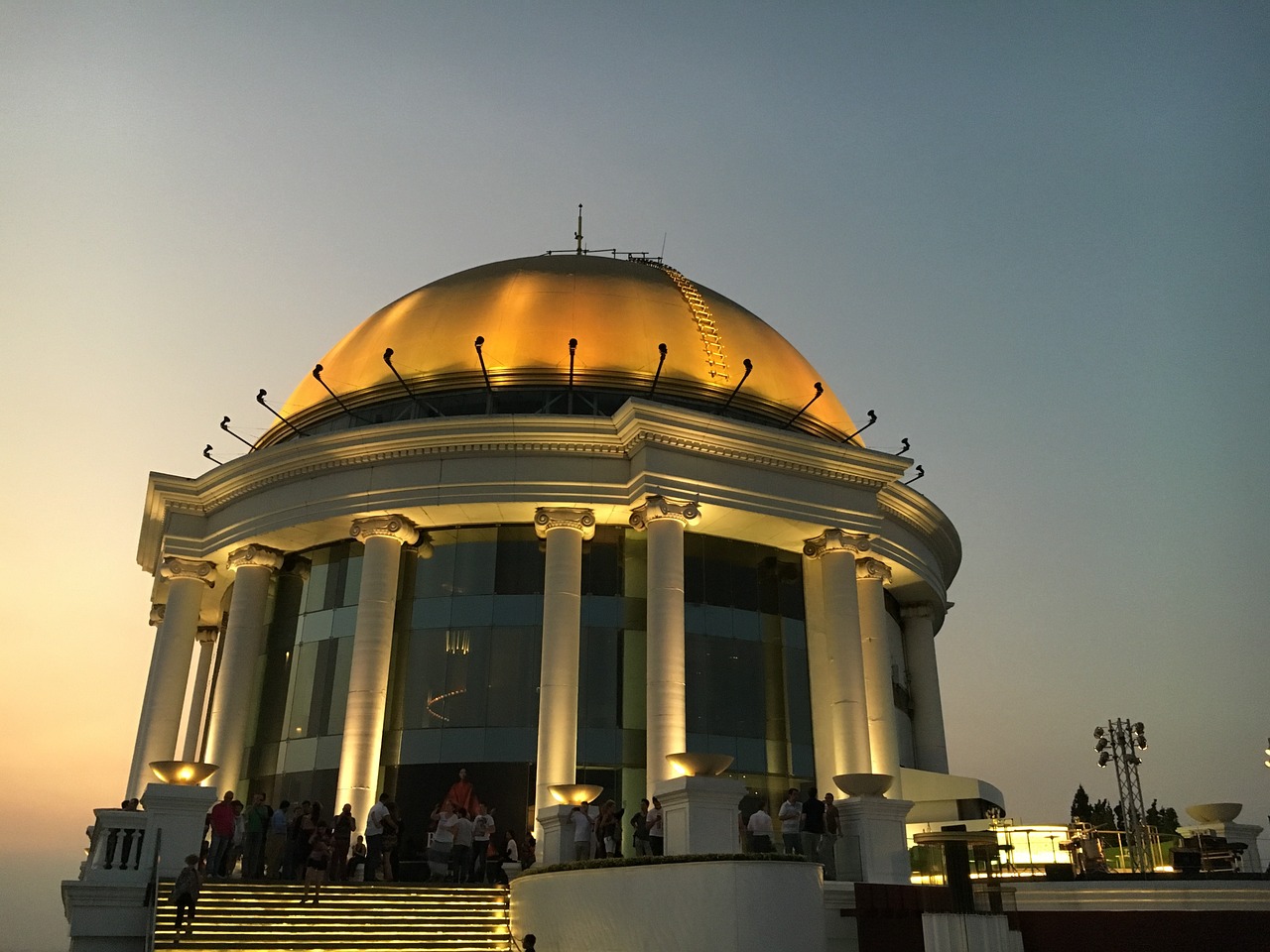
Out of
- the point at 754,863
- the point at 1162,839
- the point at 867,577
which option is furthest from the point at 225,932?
the point at 867,577

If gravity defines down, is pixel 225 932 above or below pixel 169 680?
below

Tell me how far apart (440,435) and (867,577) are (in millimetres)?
13172

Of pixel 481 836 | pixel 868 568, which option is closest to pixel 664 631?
pixel 481 836

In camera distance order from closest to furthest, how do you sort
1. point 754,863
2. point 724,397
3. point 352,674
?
point 754,863, point 352,674, point 724,397

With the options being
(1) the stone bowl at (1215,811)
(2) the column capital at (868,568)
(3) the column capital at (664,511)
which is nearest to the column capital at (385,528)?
(3) the column capital at (664,511)

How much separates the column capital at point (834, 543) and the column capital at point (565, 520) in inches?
258

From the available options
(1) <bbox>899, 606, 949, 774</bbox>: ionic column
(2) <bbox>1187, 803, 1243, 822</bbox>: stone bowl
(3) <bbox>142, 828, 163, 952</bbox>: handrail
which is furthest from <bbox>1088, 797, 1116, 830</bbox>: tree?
(3) <bbox>142, 828, 163, 952</bbox>: handrail

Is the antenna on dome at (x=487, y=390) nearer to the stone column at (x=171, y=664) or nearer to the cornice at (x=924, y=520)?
the stone column at (x=171, y=664)

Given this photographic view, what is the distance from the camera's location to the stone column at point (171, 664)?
3203 cm

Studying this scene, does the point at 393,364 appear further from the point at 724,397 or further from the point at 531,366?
the point at 724,397

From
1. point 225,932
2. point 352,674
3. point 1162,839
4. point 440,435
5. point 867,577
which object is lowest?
point 225,932

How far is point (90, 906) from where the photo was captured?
19422 millimetres

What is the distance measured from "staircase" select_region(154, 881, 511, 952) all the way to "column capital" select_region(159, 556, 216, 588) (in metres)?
15.6

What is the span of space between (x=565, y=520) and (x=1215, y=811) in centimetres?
1656
